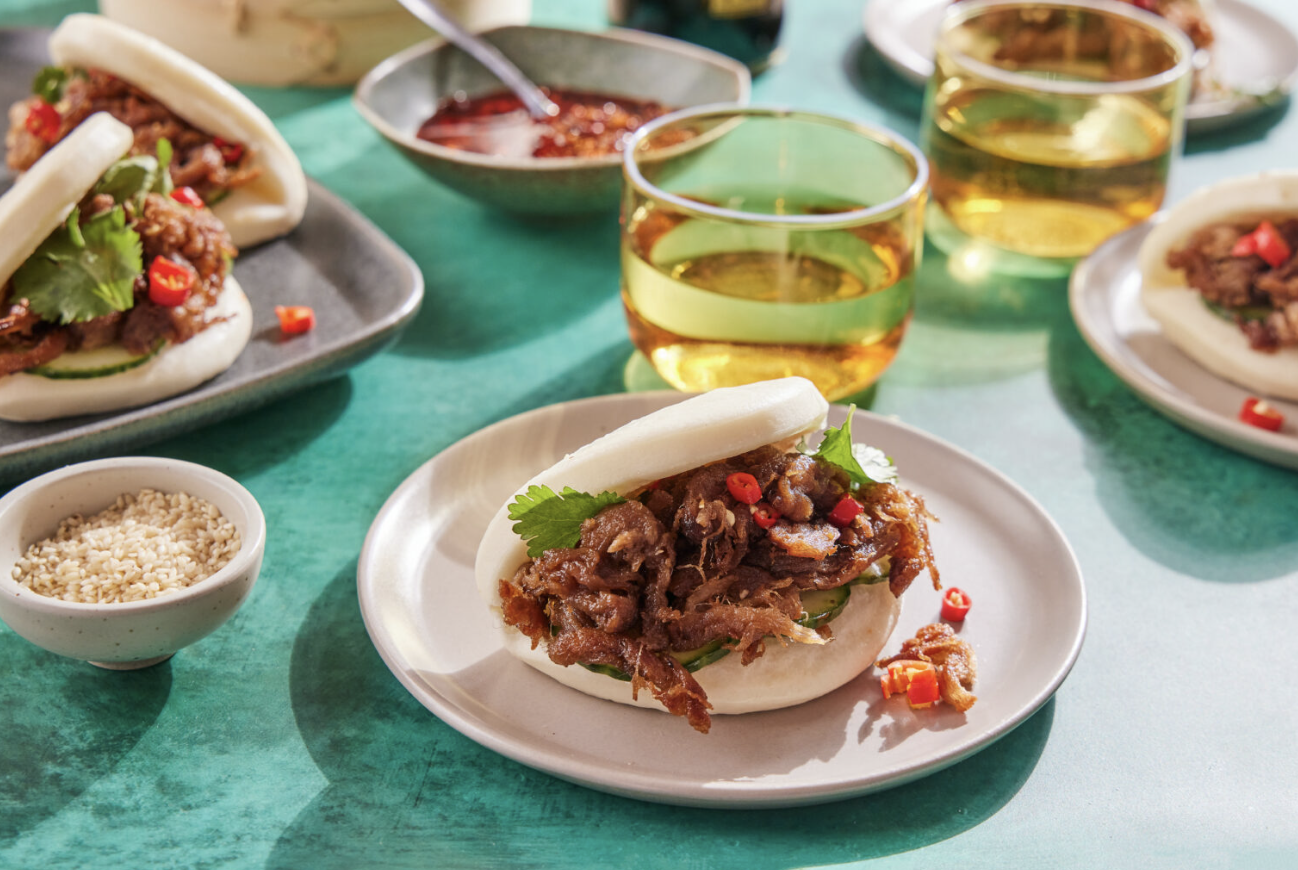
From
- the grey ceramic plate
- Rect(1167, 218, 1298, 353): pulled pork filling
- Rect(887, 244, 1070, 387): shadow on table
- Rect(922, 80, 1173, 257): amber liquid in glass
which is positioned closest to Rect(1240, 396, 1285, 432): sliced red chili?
Rect(1167, 218, 1298, 353): pulled pork filling

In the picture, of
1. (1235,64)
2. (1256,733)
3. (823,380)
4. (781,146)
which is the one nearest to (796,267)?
(823,380)

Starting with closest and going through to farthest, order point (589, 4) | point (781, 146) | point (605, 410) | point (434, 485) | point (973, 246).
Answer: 1. point (434, 485)
2. point (605, 410)
3. point (781, 146)
4. point (973, 246)
5. point (589, 4)

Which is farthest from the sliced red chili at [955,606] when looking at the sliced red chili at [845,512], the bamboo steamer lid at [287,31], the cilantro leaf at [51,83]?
the cilantro leaf at [51,83]

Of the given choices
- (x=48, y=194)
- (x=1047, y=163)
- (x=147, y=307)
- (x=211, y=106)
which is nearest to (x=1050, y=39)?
(x=1047, y=163)

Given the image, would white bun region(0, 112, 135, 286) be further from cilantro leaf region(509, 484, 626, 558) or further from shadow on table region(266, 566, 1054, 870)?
cilantro leaf region(509, 484, 626, 558)

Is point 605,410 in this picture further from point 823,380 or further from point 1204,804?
point 1204,804
